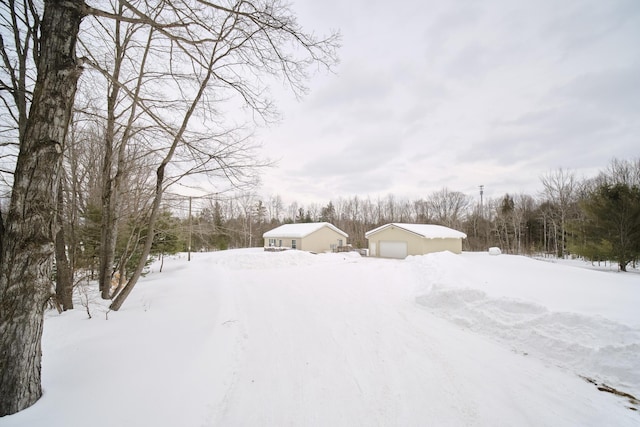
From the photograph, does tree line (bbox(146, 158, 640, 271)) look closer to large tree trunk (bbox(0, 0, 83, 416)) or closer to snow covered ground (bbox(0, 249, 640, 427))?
snow covered ground (bbox(0, 249, 640, 427))

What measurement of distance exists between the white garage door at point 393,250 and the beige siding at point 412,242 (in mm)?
341

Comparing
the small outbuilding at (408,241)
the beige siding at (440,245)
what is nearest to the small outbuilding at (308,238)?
the small outbuilding at (408,241)

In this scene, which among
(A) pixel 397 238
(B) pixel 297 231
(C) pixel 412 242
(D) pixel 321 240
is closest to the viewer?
(C) pixel 412 242

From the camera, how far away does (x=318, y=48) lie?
369cm

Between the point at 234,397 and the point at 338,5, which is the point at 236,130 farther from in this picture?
the point at 234,397

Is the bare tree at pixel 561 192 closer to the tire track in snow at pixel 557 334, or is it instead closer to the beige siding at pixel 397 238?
the beige siding at pixel 397 238

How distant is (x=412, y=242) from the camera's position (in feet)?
75.6

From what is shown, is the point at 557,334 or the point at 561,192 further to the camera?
the point at 561,192

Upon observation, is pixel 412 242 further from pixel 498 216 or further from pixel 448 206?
pixel 448 206

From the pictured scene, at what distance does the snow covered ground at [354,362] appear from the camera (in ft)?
8.14

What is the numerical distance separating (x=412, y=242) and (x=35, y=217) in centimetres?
2386

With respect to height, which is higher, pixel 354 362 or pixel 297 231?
pixel 297 231

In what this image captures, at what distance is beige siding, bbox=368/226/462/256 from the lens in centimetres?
2241

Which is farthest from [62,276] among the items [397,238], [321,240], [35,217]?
[321,240]
